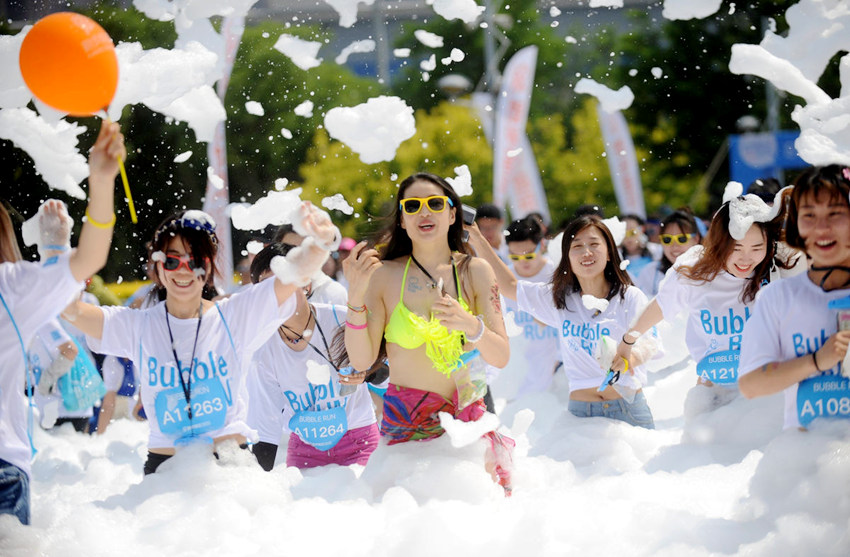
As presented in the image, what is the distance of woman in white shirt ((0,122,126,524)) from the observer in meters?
3.11

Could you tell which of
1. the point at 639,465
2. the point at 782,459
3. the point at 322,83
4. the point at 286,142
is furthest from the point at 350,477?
the point at 322,83

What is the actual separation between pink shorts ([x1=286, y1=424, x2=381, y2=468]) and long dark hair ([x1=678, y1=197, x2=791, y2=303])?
69.6 inches

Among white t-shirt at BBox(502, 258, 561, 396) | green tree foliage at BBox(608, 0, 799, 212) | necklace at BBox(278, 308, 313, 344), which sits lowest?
white t-shirt at BBox(502, 258, 561, 396)

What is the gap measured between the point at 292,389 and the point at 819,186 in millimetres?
2650

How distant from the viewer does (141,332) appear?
394 cm

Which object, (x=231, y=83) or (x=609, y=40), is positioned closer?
(x=231, y=83)

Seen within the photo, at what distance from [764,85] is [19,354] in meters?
27.0

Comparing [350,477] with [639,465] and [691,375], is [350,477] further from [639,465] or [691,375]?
[691,375]

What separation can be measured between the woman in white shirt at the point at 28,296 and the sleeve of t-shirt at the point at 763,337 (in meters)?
2.14

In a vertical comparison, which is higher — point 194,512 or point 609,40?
point 609,40

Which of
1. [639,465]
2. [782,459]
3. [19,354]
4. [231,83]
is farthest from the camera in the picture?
[231,83]

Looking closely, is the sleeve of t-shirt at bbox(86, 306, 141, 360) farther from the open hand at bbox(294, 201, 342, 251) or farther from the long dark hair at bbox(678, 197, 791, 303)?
the long dark hair at bbox(678, 197, 791, 303)

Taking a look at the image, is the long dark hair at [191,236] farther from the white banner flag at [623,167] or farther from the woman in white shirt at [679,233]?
the white banner flag at [623,167]

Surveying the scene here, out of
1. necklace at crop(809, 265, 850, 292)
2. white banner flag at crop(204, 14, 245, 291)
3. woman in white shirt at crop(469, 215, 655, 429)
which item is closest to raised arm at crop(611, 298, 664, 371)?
woman in white shirt at crop(469, 215, 655, 429)
